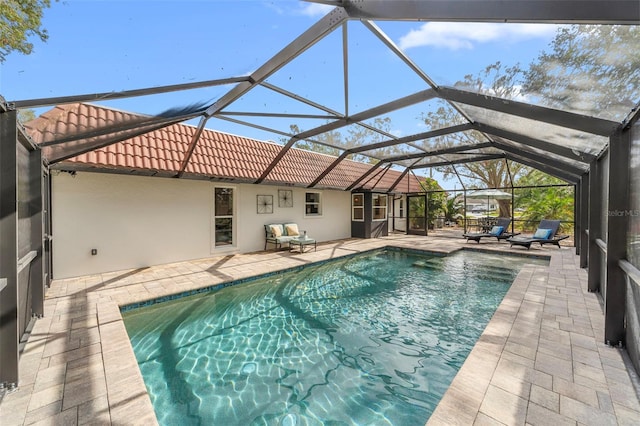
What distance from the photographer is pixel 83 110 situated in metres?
4.76

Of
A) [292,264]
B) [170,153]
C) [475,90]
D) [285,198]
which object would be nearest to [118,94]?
[170,153]

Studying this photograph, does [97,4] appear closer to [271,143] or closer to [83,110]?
[83,110]

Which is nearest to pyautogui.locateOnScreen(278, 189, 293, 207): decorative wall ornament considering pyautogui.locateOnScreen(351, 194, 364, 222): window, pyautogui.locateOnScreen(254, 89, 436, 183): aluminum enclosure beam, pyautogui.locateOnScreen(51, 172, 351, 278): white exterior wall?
pyautogui.locateOnScreen(51, 172, 351, 278): white exterior wall

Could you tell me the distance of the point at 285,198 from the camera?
34.6ft

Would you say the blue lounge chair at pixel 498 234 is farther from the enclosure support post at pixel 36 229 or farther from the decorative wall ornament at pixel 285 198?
the enclosure support post at pixel 36 229

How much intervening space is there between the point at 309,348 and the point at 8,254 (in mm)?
3372

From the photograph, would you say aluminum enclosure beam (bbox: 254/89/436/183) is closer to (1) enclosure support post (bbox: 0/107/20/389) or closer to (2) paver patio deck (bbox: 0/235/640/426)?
(2) paver patio deck (bbox: 0/235/640/426)

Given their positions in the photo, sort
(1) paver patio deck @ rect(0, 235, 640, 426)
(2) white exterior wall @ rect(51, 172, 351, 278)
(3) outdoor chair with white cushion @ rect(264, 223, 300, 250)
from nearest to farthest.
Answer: (1) paver patio deck @ rect(0, 235, 640, 426) → (2) white exterior wall @ rect(51, 172, 351, 278) → (3) outdoor chair with white cushion @ rect(264, 223, 300, 250)

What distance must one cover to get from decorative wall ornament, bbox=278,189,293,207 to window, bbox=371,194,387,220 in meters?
4.76

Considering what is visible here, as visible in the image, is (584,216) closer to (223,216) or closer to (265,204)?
(265,204)

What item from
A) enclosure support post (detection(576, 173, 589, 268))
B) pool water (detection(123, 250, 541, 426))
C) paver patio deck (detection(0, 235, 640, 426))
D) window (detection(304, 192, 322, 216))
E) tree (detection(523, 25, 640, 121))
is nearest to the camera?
tree (detection(523, 25, 640, 121))

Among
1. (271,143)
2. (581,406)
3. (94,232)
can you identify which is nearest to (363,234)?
(271,143)

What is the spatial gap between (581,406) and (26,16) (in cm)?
1205

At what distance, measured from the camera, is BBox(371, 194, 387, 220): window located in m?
13.6
